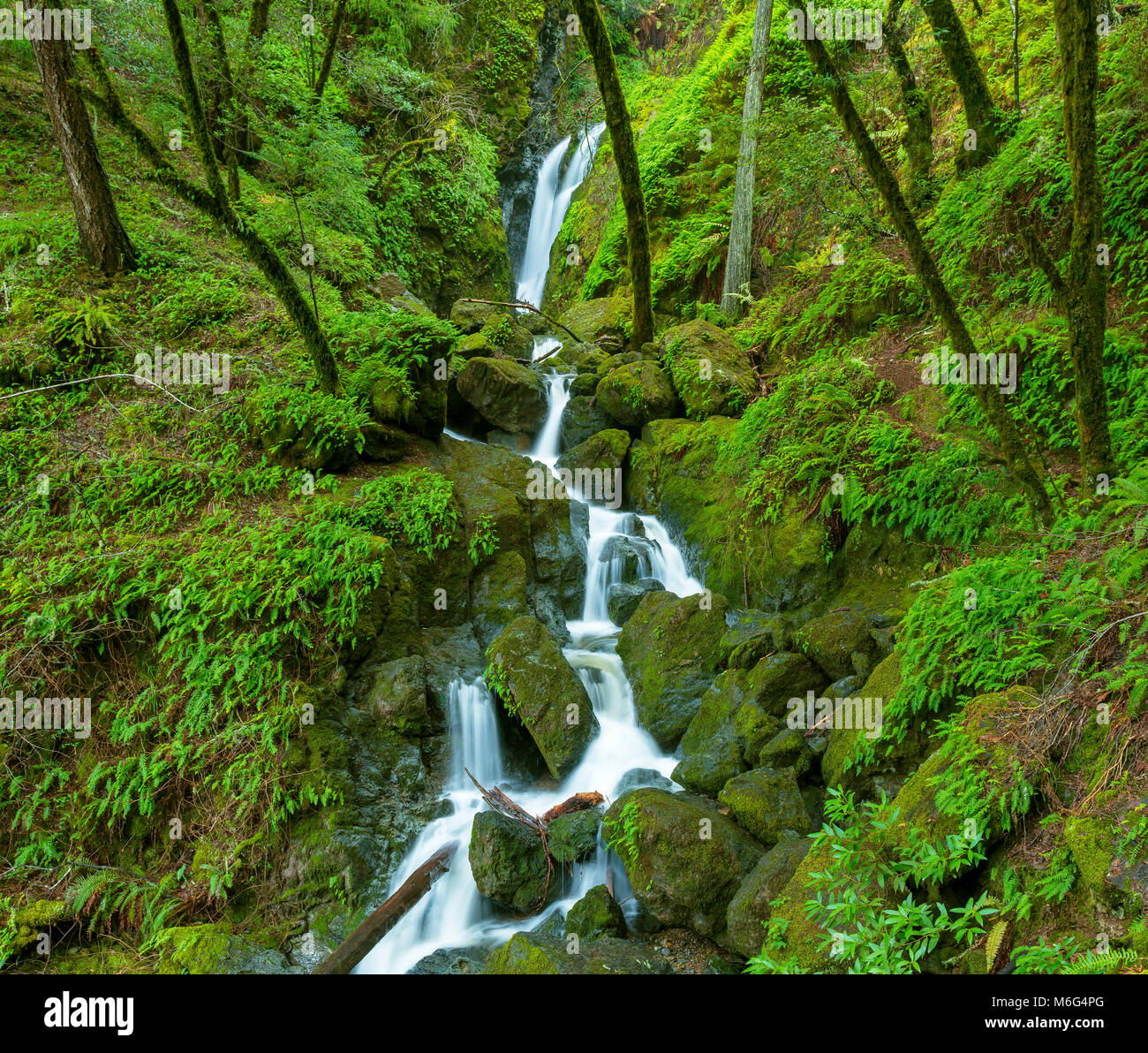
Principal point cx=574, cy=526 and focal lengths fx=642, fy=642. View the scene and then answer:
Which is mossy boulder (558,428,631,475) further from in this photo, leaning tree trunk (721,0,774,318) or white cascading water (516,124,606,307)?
white cascading water (516,124,606,307)

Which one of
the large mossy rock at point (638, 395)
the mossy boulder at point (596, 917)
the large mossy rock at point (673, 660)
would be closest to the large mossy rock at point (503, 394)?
the large mossy rock at point (638, 395)

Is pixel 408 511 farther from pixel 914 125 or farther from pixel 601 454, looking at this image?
pixel 914 125

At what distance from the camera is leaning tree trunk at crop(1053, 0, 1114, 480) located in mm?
4031

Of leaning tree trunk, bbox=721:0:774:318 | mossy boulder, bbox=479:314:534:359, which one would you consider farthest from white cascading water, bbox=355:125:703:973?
leaning tree trunk, bbox=721:0:774:318

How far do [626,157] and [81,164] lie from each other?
8.24m

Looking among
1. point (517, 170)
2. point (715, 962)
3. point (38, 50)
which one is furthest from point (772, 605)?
point (517, 170)

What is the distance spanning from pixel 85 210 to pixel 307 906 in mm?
10083

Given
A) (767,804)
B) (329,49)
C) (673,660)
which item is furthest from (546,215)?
(767,804)

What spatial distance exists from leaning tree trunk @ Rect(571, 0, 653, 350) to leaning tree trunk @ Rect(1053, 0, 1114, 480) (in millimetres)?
7920

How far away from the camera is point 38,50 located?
28.1 ft

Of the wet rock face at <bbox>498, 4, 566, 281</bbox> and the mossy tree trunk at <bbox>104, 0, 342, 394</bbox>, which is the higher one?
the wet rock face at <bbox>498, 4, 566, 281</bbox>

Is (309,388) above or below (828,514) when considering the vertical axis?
above

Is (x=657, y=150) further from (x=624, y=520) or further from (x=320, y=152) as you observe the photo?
(x=624, y=520)

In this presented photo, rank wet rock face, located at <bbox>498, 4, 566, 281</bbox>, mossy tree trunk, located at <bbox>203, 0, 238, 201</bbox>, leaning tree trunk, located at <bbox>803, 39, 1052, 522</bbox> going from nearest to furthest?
leaning tree trunk, located at <bbox>803, 39, 1052, 522</bbox>, mossy tree trunk, located at <bbox>203, 0, 238, 201</bbox>, wet rock face, located at <bbox>498, 4, 566, 281</bbox>
